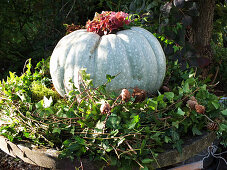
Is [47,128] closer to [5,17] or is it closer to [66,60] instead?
[66,60]

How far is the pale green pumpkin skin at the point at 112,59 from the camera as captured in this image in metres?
1.62

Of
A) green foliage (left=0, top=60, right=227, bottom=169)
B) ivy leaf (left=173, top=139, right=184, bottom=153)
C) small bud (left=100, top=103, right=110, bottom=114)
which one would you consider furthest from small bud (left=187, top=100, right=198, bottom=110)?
small bud (left=100, top=103, right=110, bottom=114)

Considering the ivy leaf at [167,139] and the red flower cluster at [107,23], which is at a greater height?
the red flower cluster at [107,23]

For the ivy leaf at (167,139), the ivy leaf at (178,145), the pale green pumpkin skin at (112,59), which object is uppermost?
the pale green pumpkin skin at (112,59)

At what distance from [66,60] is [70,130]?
49 centimetres

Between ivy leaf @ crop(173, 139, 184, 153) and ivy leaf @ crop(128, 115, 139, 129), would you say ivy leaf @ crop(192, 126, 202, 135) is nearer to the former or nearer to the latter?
ivy leaf @ crop(173, 139, 184, 153)

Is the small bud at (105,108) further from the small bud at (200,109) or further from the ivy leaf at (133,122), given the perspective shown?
the small bud at (200,109)

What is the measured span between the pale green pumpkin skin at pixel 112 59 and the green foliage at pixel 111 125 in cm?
14

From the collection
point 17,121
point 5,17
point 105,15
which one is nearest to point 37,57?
point 5,17

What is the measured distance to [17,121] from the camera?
1.50 metres

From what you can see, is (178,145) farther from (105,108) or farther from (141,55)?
(141,55)

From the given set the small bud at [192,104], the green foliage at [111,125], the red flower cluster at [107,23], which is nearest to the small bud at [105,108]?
the green foliage at [111,125]

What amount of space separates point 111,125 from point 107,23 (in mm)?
756

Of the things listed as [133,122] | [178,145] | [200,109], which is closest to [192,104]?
[200,109]
